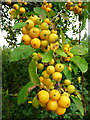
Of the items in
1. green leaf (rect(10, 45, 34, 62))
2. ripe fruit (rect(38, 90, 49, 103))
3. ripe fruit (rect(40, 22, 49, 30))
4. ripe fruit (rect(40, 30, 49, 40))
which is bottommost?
ripe fruit (rect(38, 90, 49, 103))

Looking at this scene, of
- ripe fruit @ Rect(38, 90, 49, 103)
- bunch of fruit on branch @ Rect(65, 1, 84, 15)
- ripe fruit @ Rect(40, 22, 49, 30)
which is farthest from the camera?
bunch of fruit on branch @ Rect(65, 1, 84, 15)

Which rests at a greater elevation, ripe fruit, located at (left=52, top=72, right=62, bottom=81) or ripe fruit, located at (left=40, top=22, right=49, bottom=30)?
ripe fruit, located at (left=40, top=22, right=49, bottom=30)

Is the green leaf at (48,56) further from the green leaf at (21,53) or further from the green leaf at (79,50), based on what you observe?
the green leaf at (79,50)

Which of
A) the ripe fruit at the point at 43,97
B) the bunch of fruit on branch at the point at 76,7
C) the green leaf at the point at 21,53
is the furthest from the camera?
the bunch of fruit on branch at the point at 76,7

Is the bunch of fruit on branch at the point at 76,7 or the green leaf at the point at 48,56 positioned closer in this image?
the green leaf at the point at 48,56

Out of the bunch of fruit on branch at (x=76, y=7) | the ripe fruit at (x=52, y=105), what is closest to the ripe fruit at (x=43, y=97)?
the ripe fruit at (x=52, y=105)

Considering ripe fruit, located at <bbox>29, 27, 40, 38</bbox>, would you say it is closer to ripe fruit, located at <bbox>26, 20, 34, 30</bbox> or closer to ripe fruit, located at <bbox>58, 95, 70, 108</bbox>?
ripe fruit, located at <bbox>26, 20, 34, 30</bbox>

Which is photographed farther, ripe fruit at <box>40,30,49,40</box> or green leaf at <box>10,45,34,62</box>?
green leaf at <box>10,45,34,62</box>

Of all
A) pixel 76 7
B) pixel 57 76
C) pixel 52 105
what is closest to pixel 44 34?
pixel 57 76

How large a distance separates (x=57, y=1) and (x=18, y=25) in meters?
1.06

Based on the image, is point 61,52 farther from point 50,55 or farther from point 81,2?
point 81,2

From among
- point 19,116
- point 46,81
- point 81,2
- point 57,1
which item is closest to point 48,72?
point 46,81

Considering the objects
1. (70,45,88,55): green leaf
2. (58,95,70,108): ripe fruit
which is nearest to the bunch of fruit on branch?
(70,45,88,55): green leaf

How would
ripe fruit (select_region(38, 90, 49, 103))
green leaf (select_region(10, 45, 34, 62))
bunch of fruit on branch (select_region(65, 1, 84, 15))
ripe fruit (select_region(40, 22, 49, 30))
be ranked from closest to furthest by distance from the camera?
ripe fruit (select_region(38, 90, 49, 103)) → ripe fruit (select_region(40, 22, 49, 30)) → green leaf (select_region(10, 45, 34, 62)) → bunch of fruit on branch (select_region(65, 1, 84, 15))
